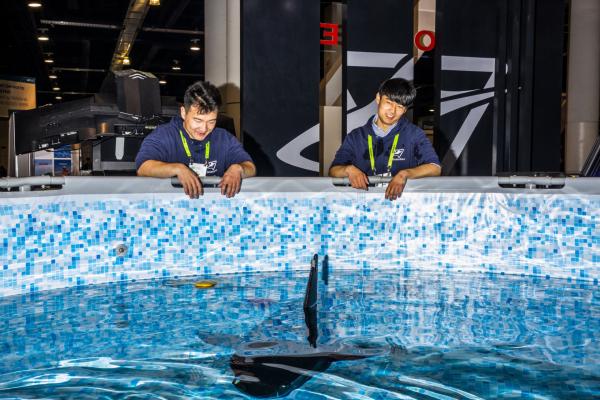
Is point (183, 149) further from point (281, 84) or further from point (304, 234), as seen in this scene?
point (281, 84)

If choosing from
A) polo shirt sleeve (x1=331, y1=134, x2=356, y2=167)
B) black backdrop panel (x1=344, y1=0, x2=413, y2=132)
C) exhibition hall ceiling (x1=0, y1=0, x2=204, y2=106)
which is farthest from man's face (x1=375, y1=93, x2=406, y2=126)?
exhibition hall ceiling (x1=0, y1=0, x2=204, y2=106)

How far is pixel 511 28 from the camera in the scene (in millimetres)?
6906

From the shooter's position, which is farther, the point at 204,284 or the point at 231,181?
the point at 231,181

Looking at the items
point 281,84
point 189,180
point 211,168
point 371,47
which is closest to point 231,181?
point 189,180

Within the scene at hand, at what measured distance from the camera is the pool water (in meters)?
1.50

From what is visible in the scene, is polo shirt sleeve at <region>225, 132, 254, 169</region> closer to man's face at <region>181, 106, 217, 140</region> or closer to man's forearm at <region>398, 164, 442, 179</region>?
man's face at <region>181, 106, 217, 140</region>

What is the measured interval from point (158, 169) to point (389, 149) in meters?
1.49

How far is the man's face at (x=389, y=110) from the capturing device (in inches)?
131

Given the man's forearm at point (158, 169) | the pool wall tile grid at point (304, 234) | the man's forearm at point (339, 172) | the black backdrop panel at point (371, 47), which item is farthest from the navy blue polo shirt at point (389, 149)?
the black backdrop panel at point (371, 47)

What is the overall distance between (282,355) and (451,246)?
172cm

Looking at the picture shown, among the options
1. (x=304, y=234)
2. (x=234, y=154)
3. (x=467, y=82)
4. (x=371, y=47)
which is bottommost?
(x=304, y=234)

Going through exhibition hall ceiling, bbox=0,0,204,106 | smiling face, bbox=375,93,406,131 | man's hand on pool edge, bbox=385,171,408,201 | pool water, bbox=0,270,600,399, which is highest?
exhibition hall ceiling, bbox=0,0,204,106

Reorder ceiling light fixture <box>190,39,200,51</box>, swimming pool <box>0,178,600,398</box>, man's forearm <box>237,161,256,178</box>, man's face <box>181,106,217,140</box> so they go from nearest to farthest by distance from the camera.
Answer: swimming pool <box>0,178,600,398</box> < man's face <box>181,106,217,140</box> < man's forearm <box>237,161,256,178</box> < ceiling light fixture <box>190,39,200,51</box>

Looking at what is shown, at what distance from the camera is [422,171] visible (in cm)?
325
